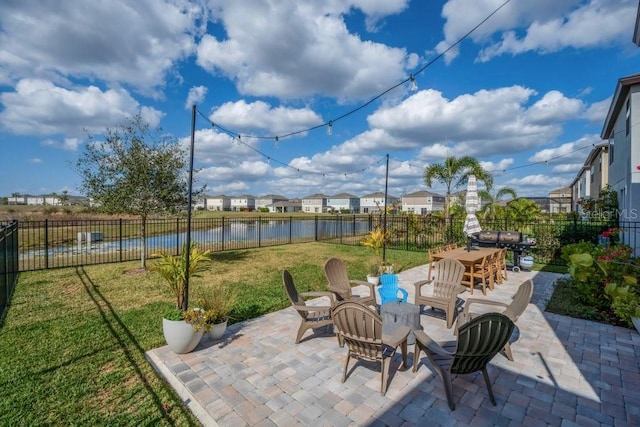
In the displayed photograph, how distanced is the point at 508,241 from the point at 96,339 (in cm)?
989

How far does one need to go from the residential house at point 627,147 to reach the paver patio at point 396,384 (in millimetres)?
5664

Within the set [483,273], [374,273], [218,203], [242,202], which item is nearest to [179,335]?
[374,273]

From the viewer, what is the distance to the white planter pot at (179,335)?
3.64 meters

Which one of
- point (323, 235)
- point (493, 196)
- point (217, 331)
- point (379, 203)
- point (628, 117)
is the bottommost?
point (217, 331)

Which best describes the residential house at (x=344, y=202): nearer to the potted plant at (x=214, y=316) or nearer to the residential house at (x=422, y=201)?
the residential house at (x=422, y=201)

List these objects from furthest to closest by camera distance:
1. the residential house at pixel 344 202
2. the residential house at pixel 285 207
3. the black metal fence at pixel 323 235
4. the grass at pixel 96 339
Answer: the residential house at pixel 285 207 → the residential house at pixel 344 202 → the black metal fence at pixel 323 235 → the grass at pixel 96 339

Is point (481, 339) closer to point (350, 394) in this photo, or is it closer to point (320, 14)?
point (350, 394)

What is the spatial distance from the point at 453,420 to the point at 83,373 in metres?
3.90

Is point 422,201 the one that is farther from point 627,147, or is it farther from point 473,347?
point 473,347

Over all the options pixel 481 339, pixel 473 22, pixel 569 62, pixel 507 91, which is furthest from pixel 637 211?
pixel 481 339

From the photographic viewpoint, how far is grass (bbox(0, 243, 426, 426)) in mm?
2713

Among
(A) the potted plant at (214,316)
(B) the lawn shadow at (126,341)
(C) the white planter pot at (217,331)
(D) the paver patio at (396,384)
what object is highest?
(A) the potted plant at (214,316)

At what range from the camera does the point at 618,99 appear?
964 centimetres

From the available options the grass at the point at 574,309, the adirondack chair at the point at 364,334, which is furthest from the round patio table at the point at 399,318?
the grass at the point at 574,309
